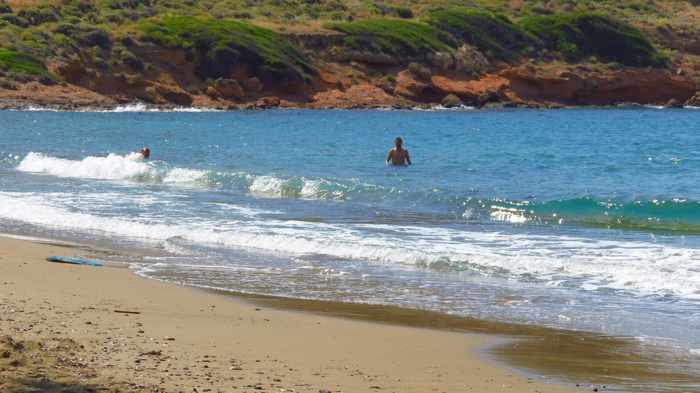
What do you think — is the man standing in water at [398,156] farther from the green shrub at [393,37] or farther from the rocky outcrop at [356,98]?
the green shrub at [393,37]

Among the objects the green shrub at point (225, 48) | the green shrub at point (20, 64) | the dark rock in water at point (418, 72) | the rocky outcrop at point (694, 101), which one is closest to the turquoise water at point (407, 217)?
Answer: the green shrub at point (20, 64)

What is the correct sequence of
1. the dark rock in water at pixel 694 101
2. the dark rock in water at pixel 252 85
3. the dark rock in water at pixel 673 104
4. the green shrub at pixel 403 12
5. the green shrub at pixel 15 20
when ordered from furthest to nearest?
the green shrub at pixel 403 12, the dark rock in water at pixel 694 101, the dark rock in water at pixel 673 104, the green shrub at pixel 15 20, the dark rock in water at pixel 252 85

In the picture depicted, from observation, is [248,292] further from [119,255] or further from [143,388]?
[143,388]

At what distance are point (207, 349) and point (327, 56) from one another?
6635 centimetres

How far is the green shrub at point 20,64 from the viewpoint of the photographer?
202ft

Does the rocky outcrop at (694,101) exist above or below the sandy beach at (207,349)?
above

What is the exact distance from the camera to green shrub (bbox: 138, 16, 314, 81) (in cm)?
6731

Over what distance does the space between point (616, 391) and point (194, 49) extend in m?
62.2

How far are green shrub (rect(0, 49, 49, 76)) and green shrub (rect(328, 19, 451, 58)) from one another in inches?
850

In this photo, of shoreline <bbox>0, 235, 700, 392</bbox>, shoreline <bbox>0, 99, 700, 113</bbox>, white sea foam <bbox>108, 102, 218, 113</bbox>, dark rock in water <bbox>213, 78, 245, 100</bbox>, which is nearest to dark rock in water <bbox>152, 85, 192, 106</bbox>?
shoreline <bbox>0, 99, 700, 113</bbox>

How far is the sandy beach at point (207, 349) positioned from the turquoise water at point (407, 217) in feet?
4.76

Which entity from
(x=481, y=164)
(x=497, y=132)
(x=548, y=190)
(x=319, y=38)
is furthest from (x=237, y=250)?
(x=319, y=38)

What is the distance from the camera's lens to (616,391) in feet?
23.8

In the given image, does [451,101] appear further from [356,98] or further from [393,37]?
[393,37]
